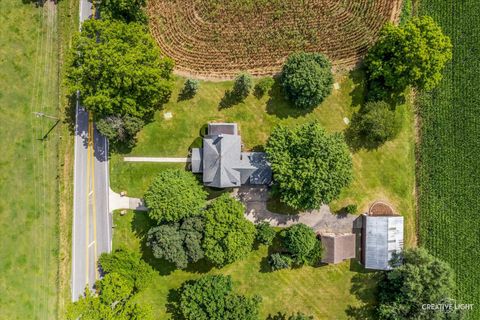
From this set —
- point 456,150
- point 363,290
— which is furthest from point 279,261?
point 456,150

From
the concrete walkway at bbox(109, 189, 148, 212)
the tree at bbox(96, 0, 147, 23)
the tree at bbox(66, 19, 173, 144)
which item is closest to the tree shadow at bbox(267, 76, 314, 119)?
the tree at bbox(66, 19, 173, 144)

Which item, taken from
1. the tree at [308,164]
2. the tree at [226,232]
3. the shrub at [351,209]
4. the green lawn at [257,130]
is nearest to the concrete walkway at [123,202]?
the green lawn at [257,130]

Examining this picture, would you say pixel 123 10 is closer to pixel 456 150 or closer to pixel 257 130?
pixel 257 130

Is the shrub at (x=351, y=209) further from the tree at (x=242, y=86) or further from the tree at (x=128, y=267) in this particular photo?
the tree at (x=128, y=267)

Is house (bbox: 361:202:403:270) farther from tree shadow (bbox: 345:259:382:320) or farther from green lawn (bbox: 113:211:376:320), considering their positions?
green lawn (bbox: 113:211:376:320)

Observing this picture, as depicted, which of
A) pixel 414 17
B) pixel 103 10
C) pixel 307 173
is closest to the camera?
pixel 307 173

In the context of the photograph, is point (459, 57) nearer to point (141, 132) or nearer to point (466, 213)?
point (466, 213)

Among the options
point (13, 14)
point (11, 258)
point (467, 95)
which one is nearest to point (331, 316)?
point (467, 95)
